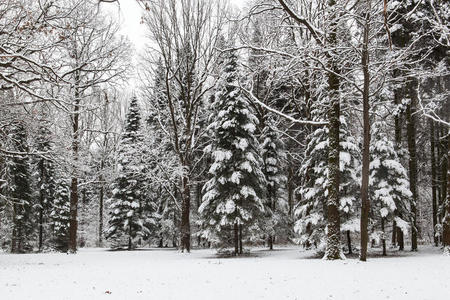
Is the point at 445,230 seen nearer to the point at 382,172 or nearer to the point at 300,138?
the point at 382,172

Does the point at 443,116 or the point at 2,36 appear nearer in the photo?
the point at 2,36

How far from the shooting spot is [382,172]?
61.4 feet

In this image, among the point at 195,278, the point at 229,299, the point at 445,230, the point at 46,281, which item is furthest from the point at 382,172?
the point at 46,281

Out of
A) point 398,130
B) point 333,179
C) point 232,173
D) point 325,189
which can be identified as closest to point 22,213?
point 232,173

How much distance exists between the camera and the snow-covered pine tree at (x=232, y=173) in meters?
19.3

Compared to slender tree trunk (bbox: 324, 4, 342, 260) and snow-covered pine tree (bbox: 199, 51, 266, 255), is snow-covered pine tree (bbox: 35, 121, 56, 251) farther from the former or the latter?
slender tree trunk (bbox: 324, 4, 342, 260)

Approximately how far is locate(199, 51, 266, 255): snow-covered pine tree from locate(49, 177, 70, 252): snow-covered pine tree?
22.2 meters

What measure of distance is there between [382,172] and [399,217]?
2.27m

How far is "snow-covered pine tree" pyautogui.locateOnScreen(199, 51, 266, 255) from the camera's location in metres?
19.3

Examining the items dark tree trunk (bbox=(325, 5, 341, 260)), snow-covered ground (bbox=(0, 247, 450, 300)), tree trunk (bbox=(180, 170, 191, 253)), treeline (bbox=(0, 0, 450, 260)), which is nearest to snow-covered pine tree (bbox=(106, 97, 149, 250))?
treeline (bbox=(0, 0, 450, 260))

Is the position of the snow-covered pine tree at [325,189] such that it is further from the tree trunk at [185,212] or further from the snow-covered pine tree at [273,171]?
the tree trunk at [185,212]

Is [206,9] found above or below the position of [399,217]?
above

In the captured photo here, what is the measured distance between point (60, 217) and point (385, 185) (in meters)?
30.4

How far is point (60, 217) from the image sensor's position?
36.7 metres
